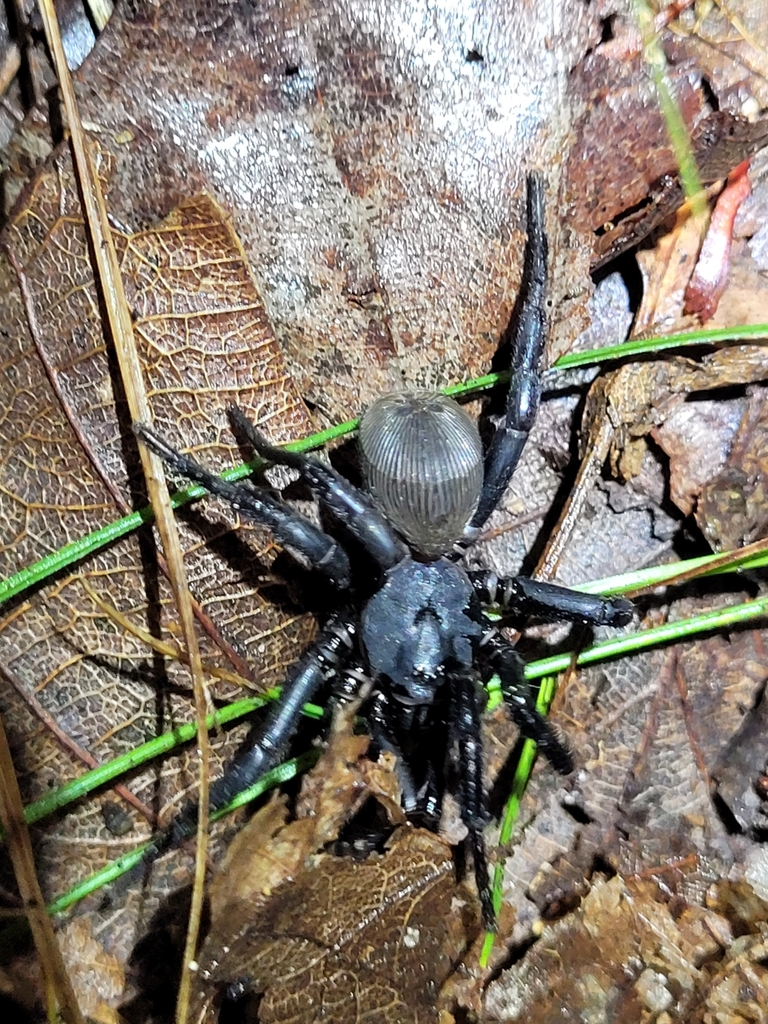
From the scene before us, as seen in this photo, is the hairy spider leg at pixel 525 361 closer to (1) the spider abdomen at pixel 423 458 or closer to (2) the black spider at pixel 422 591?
(2) the black spider at pixel 422 591

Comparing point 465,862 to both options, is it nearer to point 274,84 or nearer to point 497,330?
point 497,330

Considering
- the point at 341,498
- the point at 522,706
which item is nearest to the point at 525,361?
the point at 341,498

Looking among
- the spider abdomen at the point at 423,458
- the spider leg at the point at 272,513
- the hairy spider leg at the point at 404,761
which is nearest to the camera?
the spider leg at the point at 272,513

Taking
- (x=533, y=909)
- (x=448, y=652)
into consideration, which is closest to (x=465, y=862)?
(x=533, y=909)

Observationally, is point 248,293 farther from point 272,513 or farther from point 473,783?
point 473,783

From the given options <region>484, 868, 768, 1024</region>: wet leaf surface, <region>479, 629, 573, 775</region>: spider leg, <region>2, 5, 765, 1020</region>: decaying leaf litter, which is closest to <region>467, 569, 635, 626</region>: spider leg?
<region>479, 629, 573, 775</region>: spider leg

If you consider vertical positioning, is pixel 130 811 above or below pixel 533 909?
above

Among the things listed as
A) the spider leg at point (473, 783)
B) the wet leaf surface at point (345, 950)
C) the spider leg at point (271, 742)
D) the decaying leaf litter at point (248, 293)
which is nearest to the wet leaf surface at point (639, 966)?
the decaying leaf litter at point (248, 293)
